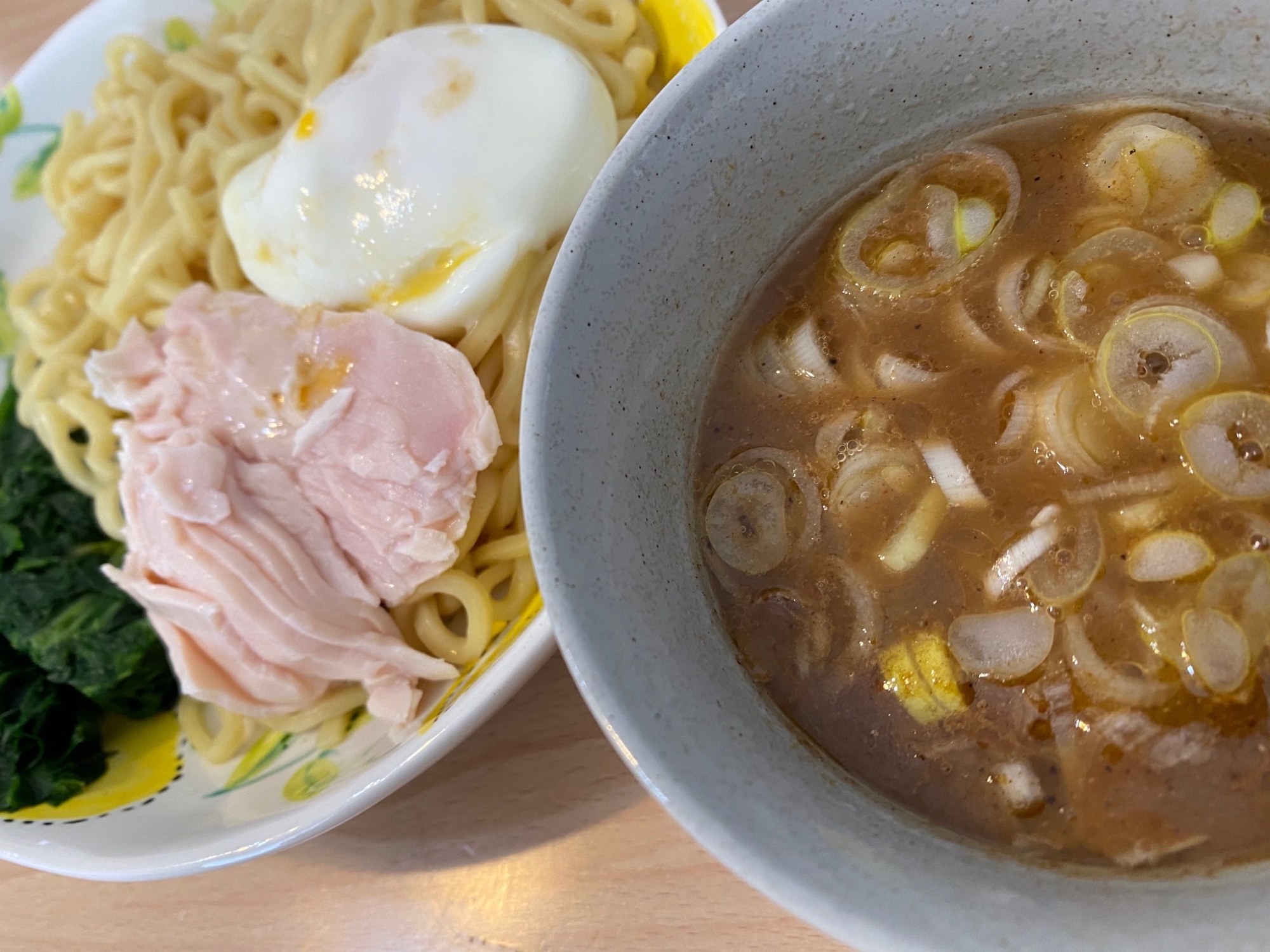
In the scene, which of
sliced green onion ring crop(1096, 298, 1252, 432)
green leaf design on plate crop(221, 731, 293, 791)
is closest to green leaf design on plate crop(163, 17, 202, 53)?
green leaf design on plate crop(221, 731, 293, 791)

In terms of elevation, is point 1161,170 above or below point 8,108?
below

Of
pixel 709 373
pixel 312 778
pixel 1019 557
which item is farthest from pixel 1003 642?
pixel 312 778

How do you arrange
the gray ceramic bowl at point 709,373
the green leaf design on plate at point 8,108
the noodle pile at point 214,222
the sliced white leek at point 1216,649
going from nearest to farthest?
the gray ceramic bowl at point 709,373, the sliced white leek at point 1216,649, the noodle pile at point 214,222, the green leaf design on plate at point 8,108

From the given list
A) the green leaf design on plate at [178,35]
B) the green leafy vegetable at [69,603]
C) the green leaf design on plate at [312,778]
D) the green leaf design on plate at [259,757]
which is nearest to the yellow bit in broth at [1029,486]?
the green leaf design on plate at [312,778]

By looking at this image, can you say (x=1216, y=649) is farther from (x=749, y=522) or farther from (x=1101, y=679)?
(x=749, y=522)

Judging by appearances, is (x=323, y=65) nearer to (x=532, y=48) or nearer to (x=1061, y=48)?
(x=532, y=48)

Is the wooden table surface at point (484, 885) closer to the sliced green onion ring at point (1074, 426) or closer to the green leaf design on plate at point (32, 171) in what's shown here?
the sliced green onion ring at point (1074, 426)

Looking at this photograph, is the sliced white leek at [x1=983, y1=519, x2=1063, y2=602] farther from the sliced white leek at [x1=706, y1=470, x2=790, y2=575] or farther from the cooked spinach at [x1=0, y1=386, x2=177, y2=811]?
the cooked spinach at [x1=0, y1=386, x2=177, y2=811]
